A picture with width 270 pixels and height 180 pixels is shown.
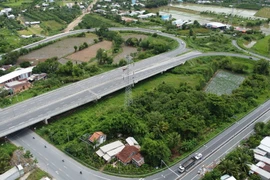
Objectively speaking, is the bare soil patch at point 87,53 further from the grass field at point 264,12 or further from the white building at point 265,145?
the grass field at point 264,12

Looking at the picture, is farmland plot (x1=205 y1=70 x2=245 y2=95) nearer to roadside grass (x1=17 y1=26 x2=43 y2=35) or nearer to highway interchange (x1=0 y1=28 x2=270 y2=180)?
highway interchange (x1=0 y1=28 x2=270 y2=180)

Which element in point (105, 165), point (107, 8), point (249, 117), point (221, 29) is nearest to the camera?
point (105, 165)

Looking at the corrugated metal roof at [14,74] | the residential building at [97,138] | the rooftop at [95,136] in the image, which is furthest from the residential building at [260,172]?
the corrugated metal roof at [14,74]

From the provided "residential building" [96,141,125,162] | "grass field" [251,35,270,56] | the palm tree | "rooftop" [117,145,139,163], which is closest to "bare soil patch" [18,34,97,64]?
"residential building" [96,141,125,162]

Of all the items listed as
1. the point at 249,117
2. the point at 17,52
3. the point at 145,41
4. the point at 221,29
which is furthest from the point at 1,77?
the point at 221,29

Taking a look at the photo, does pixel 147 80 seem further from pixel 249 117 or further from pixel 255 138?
pixel 255 138
